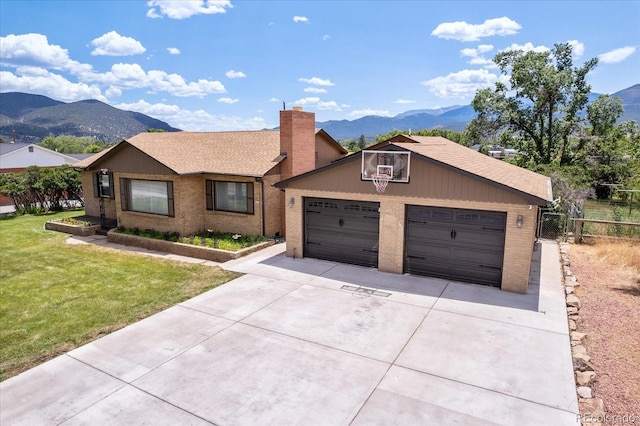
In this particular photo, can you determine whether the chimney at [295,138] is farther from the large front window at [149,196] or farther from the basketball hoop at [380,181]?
the basketball hoop at [380,181]

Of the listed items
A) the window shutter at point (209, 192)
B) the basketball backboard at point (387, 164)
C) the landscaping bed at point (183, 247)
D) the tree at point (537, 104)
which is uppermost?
the tree at point (537, 104)

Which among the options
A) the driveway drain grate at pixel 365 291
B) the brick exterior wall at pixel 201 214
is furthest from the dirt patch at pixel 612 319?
the brick exterior wall at pixel 201 214

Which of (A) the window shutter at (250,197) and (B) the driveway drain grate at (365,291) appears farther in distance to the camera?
(A) the window shutter at (250,197)

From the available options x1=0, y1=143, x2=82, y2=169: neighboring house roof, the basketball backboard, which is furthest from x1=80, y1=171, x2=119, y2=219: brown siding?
x1=0, y1=143, x2=82, y2=169: neighboring house roof

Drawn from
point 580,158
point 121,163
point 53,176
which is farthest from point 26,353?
point 580,158

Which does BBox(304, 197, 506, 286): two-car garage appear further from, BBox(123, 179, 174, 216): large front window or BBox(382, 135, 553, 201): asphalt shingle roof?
BBox(123, 179, 174, 216): large front window

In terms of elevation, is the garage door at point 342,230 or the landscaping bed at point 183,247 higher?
the garage door at point 342,230

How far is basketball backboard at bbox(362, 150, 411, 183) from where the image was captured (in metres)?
11.9

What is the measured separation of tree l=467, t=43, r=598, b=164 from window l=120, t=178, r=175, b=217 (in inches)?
1118

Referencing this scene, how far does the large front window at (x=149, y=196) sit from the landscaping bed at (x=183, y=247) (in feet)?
4.32

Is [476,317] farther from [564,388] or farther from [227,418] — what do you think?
[227,418]

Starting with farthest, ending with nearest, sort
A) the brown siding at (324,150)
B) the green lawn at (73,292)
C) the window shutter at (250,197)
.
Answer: the brown siding at (324,150) < the window shutter at (250,197) < the green lawn at (73,292)

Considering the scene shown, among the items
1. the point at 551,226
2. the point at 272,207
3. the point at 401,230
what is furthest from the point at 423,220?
the point at 551,226

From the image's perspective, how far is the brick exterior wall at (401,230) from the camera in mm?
10625
